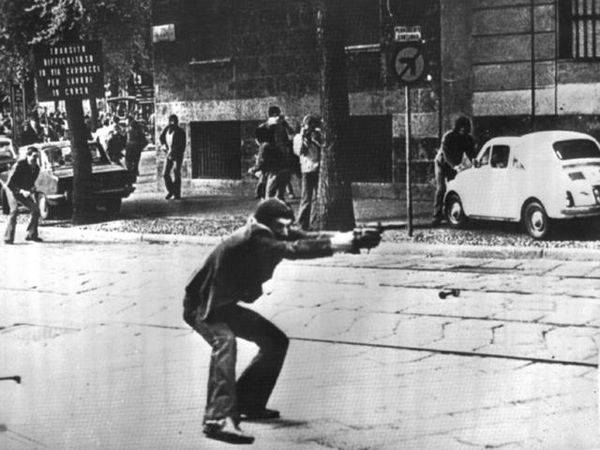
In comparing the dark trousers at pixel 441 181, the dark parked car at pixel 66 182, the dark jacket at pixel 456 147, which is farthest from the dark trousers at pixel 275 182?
the dark parked car at pixel 66 182

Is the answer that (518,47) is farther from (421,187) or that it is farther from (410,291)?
(410,291)

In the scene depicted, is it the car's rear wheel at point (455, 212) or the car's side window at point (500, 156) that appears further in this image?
the car's rear wheel at point (455, 212)

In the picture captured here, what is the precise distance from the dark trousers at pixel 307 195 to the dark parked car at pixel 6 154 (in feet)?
43.1

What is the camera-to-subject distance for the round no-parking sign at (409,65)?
1282 centimetres

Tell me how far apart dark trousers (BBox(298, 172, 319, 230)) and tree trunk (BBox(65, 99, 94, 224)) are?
183 inches

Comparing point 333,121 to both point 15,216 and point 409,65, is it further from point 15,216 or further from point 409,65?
point 15,216

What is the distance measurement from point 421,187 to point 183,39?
6.70 metres

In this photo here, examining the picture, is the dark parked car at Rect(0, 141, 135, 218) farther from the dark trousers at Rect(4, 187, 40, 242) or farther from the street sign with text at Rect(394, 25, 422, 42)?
the street sign with text at Rect(394, 25, 422, 42)

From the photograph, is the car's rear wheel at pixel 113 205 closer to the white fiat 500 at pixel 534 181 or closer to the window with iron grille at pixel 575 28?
the white fiat 500 at pixel 534 181

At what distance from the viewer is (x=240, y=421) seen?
6.00 meters

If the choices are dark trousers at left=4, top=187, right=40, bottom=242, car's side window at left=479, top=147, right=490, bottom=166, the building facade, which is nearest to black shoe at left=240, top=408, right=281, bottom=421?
car's side window at left=479, top=147, right=490, bottom=166

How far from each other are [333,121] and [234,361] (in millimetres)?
8553

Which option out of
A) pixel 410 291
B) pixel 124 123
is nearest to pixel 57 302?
pixel 410 291

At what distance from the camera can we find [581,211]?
1246cm
